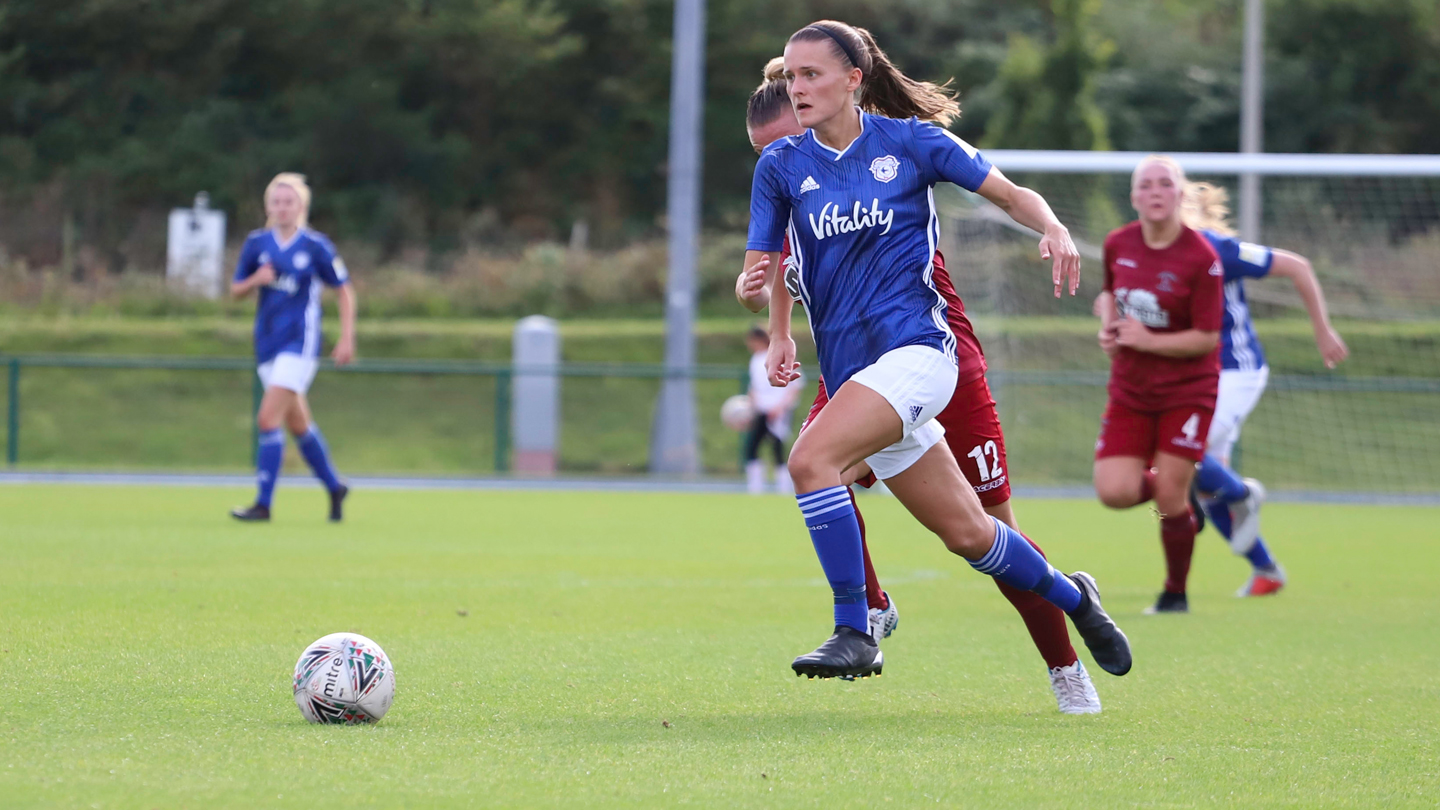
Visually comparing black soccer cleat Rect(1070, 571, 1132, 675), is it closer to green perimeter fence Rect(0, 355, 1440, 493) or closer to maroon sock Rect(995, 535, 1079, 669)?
maroon sock Rect(995, 535, 1079, 669)

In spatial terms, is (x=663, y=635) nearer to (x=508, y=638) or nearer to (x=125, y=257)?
(x=508, y=638)

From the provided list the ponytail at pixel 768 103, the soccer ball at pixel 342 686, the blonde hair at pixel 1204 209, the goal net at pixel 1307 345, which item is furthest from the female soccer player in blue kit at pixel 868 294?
the goal net at pixel 1307 345

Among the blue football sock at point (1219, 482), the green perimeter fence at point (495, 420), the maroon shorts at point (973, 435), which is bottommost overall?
the green perimeter fence at point (495, 420)

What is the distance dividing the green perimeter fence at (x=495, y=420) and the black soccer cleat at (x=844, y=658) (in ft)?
46.6

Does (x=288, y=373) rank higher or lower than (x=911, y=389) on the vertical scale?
lower

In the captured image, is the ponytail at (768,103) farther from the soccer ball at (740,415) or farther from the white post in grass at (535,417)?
the white post in grass at (535,417)

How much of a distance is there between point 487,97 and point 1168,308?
30906mm

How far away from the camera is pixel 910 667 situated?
5652mm

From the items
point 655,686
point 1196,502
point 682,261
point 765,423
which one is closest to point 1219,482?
point 1196,502

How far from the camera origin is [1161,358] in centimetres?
741

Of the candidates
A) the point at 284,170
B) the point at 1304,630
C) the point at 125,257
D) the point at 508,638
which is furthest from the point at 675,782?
the point at 284,170

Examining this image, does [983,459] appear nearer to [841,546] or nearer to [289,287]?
[841,546]

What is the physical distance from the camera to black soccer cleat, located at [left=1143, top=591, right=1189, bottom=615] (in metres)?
7.59

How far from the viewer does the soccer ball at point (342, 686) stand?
4184 mm
